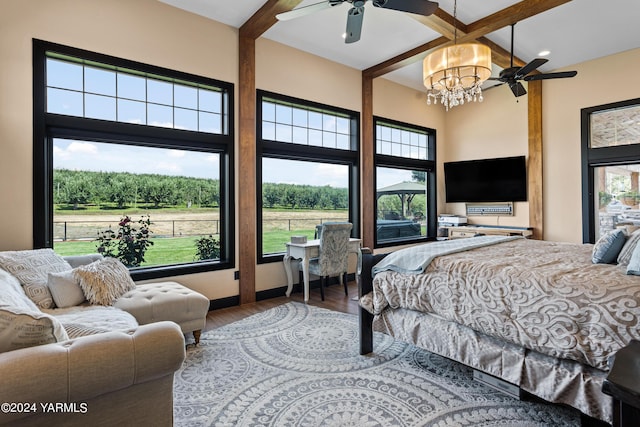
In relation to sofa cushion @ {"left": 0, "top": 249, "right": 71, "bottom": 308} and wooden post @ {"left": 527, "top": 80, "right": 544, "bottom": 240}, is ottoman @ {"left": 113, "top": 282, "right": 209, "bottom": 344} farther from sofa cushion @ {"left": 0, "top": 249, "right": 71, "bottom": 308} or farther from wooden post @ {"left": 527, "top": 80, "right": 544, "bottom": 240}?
wooden post @ {"left": 527, "top": 80, "right": 544, "bottom": 240}

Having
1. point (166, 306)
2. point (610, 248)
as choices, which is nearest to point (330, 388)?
point (166, 306)

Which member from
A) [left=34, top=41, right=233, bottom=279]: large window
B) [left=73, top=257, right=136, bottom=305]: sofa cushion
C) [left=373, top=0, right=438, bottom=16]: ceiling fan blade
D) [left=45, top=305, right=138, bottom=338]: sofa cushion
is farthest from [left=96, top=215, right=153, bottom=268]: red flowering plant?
[left=373, top=0, right=438, bottom=16]: ceiling fan blade

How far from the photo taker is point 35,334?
1223 mm

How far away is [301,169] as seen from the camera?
4.91 meters

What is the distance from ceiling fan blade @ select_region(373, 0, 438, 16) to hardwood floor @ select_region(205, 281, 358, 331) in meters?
2.99

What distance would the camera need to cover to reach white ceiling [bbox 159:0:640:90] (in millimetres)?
3641

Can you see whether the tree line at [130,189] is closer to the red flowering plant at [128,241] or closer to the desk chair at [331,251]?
the red flowering plant at [128,241]

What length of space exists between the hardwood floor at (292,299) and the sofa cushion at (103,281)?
3.02 feet

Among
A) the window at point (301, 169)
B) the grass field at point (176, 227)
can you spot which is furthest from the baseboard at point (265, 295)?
the grass field at point (176, 227)

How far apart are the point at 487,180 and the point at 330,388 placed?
5176 millimetres

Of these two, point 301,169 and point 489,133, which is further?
point 489,133

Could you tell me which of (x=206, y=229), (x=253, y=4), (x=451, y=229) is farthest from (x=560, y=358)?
(x=451, y=229)

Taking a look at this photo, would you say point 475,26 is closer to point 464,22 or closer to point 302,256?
point 464,22

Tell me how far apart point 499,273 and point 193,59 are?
371 centimetres
